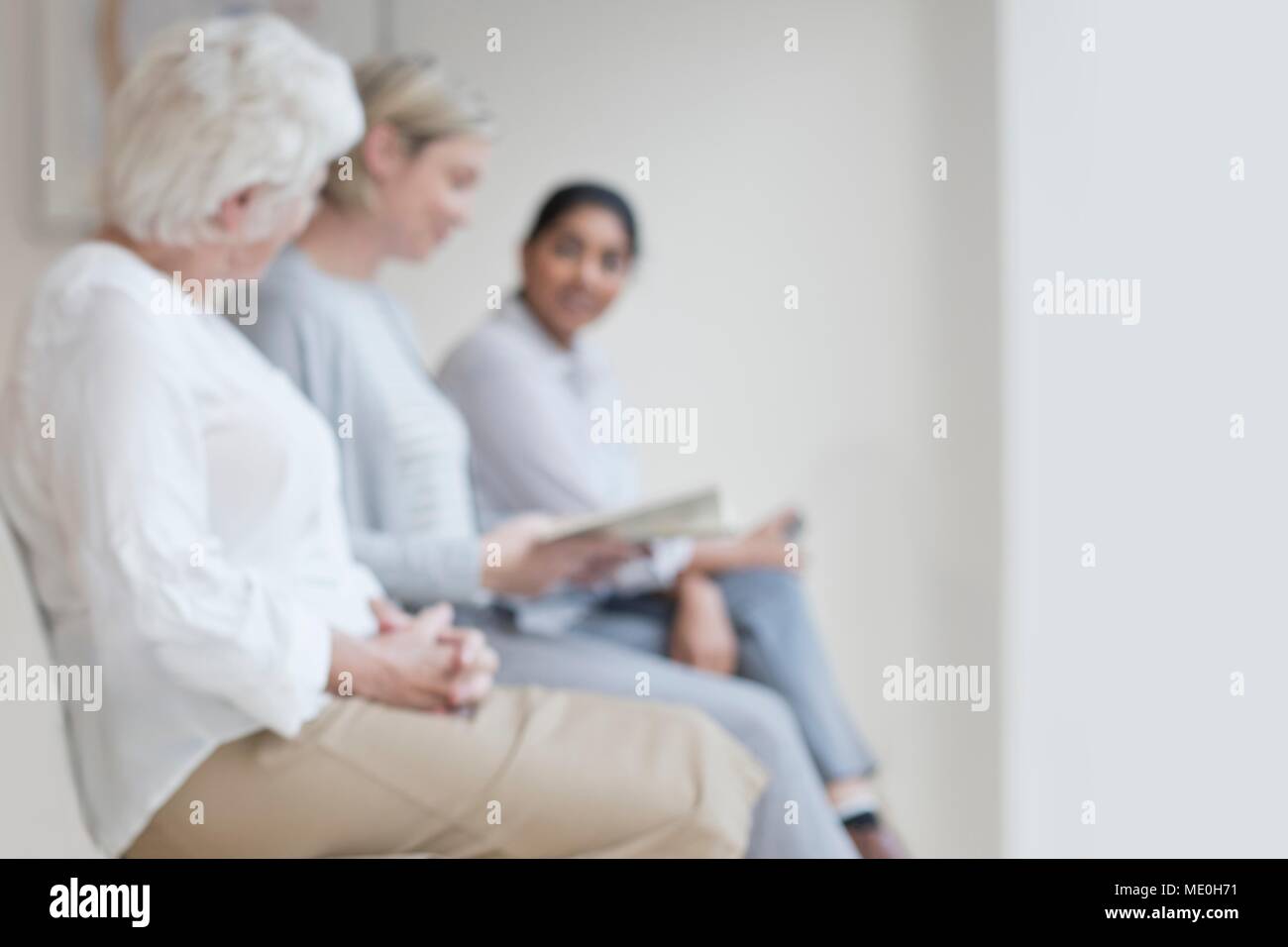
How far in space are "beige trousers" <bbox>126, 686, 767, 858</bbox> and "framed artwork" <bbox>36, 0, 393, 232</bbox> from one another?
908mm

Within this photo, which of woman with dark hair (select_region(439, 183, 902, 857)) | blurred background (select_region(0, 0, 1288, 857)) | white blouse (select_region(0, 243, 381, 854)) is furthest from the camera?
blurred background (select_region(0, 0, 1288, 857))

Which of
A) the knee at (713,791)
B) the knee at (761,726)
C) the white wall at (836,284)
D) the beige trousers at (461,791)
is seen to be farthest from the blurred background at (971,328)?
the beige trousers at (461,791)

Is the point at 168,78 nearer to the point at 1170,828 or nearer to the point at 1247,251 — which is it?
the point at 1247,251

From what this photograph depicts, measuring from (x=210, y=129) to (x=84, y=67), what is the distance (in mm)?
599

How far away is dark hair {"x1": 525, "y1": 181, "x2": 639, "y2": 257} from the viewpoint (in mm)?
2031

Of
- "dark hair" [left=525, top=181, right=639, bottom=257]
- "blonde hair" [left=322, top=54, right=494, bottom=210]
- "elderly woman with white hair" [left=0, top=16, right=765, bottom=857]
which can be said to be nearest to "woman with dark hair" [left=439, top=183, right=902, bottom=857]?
"dark hair" [left=525, top=181, right=639, bottom=257]

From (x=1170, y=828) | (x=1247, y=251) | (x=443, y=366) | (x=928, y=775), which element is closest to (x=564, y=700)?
(x=443, y=366)

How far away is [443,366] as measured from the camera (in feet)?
6.56

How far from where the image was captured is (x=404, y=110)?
190 centimetres

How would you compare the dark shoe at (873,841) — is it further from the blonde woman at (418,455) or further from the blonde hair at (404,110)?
the blonde hair at (404,110)

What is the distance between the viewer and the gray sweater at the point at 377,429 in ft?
5.91

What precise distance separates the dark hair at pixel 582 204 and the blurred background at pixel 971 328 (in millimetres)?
25

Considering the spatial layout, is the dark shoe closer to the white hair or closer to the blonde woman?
the blonde woman

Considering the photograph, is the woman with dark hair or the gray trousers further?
the woman with dark hair
